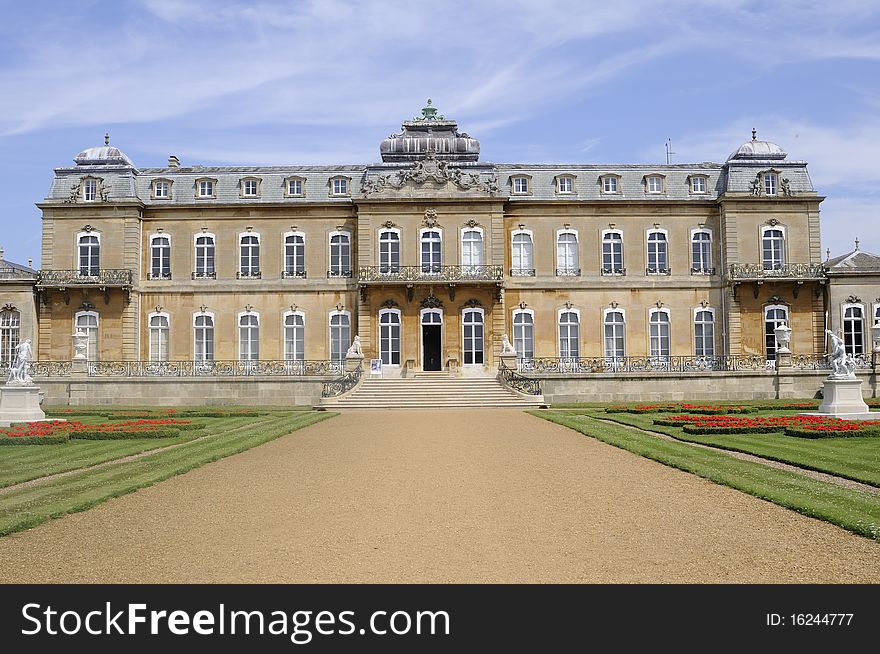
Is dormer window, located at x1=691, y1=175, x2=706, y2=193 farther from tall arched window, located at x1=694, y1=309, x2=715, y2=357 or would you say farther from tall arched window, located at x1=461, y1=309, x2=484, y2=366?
tall arched window, located at x1=461, y1=309, x2=484, y2=366

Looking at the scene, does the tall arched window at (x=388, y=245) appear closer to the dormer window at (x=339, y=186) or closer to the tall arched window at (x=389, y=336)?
the tall arched window at (x=389, y=336)

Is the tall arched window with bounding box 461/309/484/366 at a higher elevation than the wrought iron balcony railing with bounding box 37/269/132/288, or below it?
below

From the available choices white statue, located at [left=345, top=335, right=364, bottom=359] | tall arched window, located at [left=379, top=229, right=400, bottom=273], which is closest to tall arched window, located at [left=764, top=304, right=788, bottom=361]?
tall arched window, located at [left=379, top=229, right=400, bottom=273]

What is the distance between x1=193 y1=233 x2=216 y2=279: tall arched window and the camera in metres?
39.6

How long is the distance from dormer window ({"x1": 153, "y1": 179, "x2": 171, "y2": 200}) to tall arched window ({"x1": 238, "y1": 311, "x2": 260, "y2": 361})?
7.03m

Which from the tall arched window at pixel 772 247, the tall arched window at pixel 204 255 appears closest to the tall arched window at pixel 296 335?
the tall arched window at pixel 204 255

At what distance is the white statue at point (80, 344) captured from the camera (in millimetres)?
33672

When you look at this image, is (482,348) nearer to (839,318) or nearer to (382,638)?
(839,318)

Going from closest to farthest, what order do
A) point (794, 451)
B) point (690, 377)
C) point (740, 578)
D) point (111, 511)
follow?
1. point (740, 578)
2. point (111, 511)
3. point (794, 451)
4. point (690, 377)

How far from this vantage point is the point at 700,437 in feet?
55.6

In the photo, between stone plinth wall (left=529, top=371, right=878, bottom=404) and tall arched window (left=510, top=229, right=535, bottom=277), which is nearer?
stone plinth wall (left=529, top=371, right=878, bottom=404)

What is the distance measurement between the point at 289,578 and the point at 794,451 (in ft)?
34.1

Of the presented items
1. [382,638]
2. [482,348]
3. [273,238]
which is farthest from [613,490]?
[273,238]

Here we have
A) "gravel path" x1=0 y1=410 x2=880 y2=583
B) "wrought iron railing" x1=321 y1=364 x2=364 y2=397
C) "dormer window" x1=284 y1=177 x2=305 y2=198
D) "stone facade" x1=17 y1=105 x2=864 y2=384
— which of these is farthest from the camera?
"dormer window" x1=284 y1=177 x2=305 y2=198
